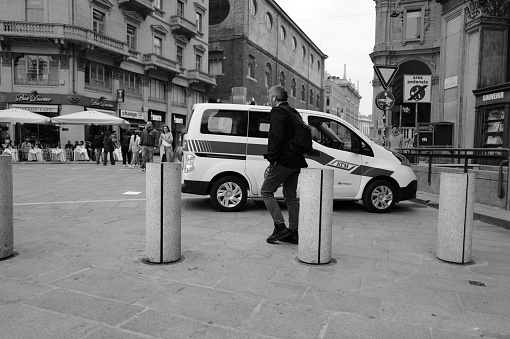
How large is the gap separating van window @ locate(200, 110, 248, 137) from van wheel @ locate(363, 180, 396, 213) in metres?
2.70

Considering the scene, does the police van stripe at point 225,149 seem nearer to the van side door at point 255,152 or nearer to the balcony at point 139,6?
the van side door at point 255,152

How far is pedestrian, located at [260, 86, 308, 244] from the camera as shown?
498 cm

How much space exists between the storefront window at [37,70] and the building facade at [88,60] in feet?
0.19

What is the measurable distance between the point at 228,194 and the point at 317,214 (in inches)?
137

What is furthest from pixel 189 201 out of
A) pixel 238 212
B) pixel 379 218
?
pixel 379 218

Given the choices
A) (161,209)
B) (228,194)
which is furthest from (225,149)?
(161,209)

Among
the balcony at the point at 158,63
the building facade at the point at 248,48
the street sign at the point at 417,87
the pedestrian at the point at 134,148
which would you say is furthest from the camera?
the building facade at the point at 248,48

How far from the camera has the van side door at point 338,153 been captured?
7738 mm

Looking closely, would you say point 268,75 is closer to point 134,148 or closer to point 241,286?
point 134,148

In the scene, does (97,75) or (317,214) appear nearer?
(317,214)

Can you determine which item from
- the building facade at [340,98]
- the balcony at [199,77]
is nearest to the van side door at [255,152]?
the balcony at [199,77]

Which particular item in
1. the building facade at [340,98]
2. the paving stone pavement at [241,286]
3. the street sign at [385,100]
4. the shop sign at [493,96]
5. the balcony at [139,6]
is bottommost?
the paving stone pavement at [241,286]

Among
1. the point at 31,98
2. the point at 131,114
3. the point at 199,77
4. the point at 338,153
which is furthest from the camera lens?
the point at 199,77

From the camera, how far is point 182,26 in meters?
36.6
